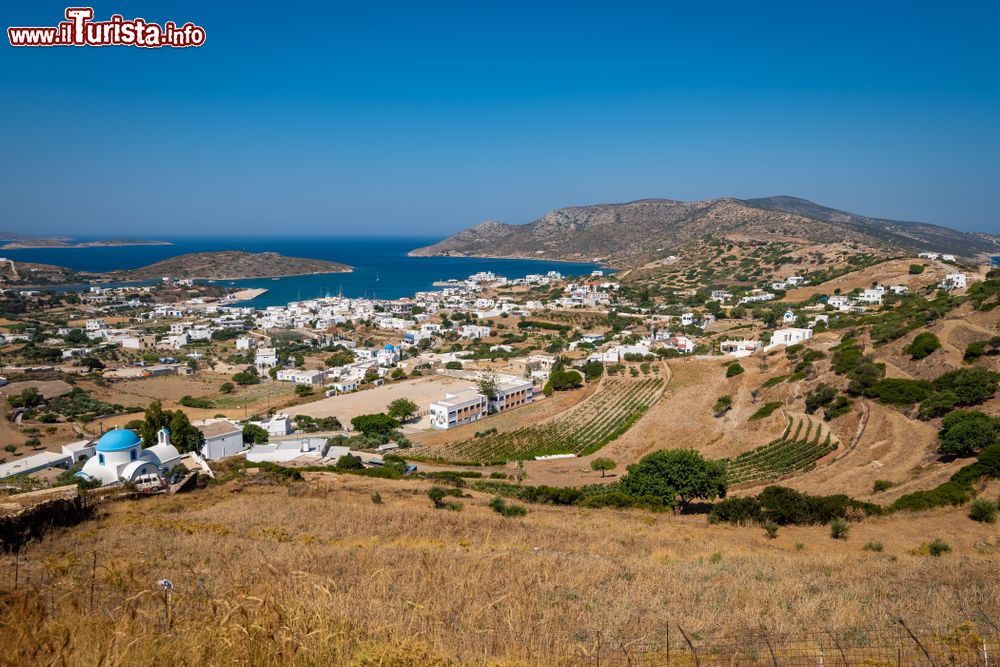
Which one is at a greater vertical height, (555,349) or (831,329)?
(831,329)

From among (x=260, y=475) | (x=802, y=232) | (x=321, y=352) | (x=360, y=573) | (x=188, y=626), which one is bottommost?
(x=321, y=352)

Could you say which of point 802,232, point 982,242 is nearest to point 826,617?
point 802,232

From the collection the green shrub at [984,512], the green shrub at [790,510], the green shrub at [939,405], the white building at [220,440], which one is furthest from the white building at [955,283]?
the white building at [220,440]

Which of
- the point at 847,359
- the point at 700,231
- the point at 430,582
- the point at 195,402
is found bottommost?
the point at 195,402

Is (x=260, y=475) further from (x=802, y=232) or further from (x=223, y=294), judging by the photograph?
(x=802, y=232)

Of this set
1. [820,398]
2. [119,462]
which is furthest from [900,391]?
[119,462]

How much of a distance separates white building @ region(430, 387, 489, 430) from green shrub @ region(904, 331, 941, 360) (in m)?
21.2

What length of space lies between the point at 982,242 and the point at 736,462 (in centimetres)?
18595

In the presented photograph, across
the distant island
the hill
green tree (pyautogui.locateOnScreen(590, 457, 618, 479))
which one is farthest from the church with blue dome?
the hill

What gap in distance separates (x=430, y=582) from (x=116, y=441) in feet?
52.8

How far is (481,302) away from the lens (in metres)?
84.2

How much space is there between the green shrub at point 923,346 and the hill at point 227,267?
128m

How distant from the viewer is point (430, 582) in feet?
17.5

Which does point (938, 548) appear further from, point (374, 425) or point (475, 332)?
point (475, 332)
